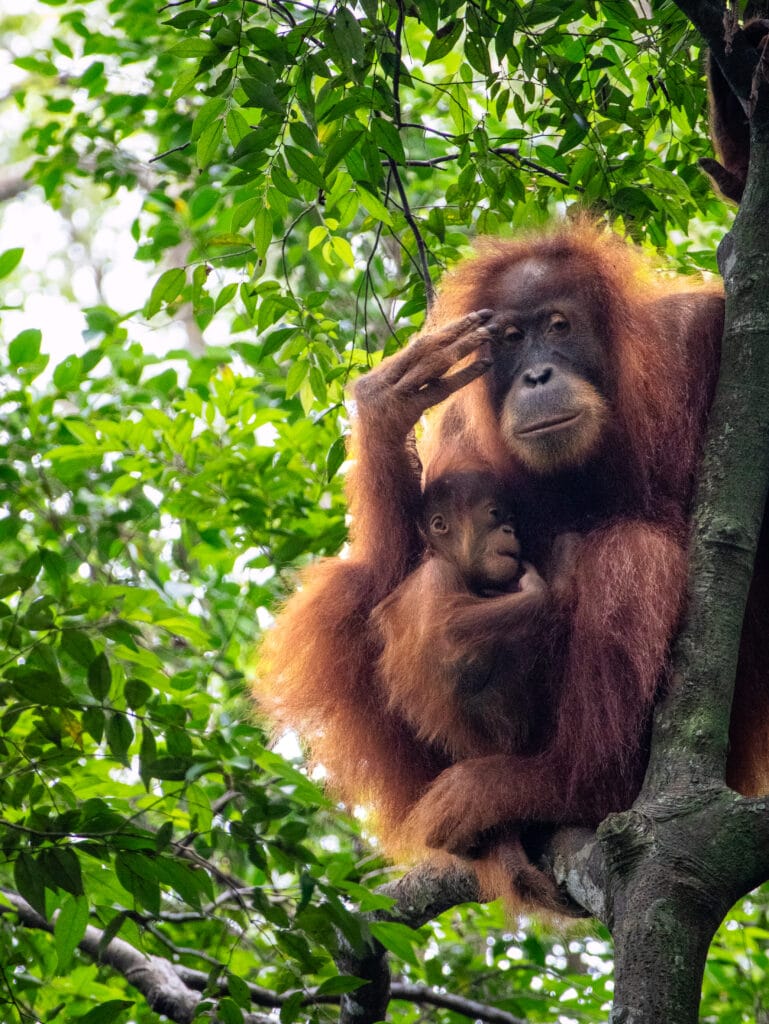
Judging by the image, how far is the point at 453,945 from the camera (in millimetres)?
5117

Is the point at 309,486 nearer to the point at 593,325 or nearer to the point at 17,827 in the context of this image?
the point at 593,325

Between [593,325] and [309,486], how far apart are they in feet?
6.43

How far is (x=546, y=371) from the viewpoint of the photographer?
10.7 feet

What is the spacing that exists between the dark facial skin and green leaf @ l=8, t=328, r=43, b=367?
1638 millimetres

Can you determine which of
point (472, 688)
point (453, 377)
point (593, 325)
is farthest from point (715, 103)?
point (472, 688)

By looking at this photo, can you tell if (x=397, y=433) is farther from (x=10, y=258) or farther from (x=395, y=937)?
(x=10, y=258)

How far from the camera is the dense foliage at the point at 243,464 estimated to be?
2.62 metres

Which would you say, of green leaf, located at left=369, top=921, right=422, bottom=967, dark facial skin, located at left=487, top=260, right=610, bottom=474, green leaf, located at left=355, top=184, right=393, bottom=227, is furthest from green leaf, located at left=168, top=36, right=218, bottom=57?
green leaf, located at left=369, top=921, right=422, bottom=967

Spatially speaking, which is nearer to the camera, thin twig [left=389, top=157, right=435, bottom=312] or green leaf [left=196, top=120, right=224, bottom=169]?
green leaf [left=196, top=120, right=224, bottom=169]

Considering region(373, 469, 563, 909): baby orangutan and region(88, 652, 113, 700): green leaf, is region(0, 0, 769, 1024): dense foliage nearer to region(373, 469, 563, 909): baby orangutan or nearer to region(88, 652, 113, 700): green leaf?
region(88, 652, 113, 700): green leaf

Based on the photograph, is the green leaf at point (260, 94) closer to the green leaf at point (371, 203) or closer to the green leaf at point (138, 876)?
the green leaf at point (371, 203)

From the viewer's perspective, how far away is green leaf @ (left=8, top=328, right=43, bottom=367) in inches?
162

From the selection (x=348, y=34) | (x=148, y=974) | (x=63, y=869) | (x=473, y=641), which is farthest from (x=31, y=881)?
(x=348, y=34)

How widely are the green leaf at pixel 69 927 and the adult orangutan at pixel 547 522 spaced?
0.92m
